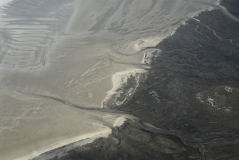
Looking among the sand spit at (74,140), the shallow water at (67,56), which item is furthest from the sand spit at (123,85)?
the sand spit at (74,140)

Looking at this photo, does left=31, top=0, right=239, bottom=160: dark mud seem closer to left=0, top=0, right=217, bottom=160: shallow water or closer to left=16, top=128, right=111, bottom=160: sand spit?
left=16, top=128, right=111, bottom=160: sand spit

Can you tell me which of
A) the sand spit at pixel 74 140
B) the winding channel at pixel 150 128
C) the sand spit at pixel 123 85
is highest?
the sand spit at pixel 123 85

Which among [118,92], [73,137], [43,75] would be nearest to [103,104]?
[118,92]

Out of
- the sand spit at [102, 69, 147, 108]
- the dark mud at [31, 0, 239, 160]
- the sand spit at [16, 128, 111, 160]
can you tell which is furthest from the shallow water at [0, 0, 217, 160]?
the dark mud at [31, 0, 239, 160]

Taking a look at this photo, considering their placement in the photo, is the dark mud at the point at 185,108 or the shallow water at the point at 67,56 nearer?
the dark mud at the point at 185,108

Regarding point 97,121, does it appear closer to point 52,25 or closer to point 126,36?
point 126,36

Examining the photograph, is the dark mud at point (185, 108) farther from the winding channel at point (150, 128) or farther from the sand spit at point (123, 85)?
the sand spit at point (123, 85)
